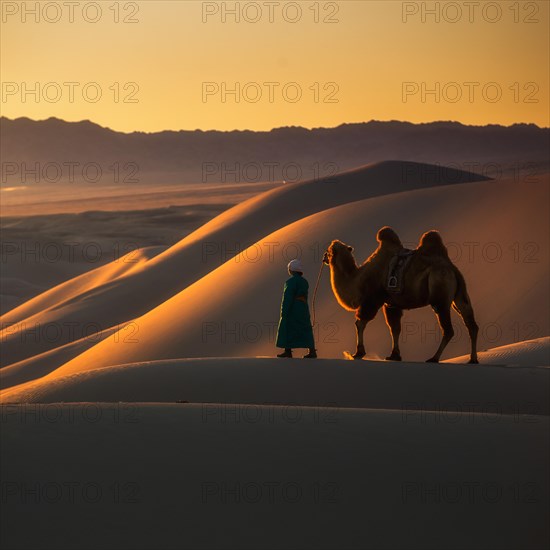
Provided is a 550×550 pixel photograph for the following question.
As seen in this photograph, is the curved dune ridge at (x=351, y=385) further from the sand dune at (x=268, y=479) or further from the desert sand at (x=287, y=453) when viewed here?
the sand dune at (x=268, y=479)

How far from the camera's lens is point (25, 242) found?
142m

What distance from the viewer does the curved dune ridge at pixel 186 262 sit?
142 ft

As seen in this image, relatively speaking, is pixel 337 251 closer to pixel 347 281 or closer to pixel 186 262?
pixel 347 281

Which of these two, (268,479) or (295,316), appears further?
(295,316)

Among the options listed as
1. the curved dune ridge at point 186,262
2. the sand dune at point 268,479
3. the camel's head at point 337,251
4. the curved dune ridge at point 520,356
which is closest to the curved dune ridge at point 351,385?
the camel's head at point 337,251

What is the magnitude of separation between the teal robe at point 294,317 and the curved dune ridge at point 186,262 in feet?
100

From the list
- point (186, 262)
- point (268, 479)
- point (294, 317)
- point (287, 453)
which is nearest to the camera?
point (268, 479)

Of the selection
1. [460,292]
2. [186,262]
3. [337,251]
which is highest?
[186,262]

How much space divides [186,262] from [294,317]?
35653mm

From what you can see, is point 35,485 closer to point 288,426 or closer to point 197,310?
point 288,426

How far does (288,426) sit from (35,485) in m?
2.35

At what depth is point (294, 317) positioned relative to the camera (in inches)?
464

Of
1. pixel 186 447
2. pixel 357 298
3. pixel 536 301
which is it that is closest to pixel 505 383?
pixel 357 298

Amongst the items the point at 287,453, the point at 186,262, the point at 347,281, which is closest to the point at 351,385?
the point at 347,281
